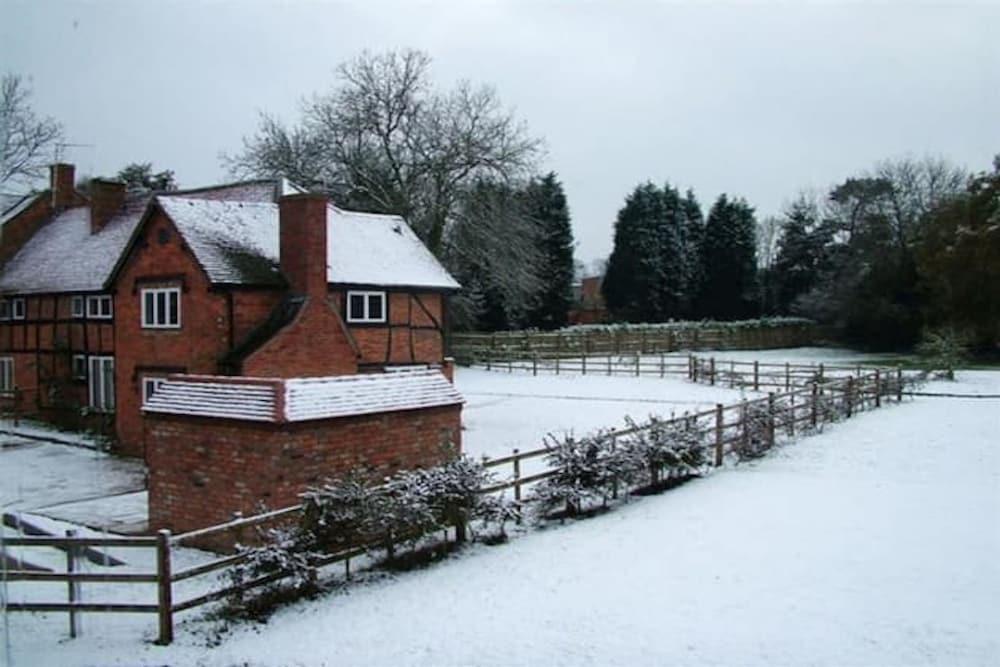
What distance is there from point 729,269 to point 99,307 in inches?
1883

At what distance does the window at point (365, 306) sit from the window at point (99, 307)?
24.9ft

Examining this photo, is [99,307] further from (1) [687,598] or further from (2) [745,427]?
(1) [687,598]

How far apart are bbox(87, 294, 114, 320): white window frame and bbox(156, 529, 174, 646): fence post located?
17785 millimetres

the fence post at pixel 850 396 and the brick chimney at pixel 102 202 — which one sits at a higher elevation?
the brick chimney at pixel 102 202

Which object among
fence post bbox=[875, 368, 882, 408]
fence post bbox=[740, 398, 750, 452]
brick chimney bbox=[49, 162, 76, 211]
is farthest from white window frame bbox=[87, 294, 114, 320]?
fence post bbox=[875, 368, 882, 408]

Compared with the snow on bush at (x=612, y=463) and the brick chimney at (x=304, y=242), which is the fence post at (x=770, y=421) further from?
the brick chimney at (x=304, y=242)

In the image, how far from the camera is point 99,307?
81.1 ft

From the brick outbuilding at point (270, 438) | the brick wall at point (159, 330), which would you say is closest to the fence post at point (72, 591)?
the brick outbuilding at point (270, 438)

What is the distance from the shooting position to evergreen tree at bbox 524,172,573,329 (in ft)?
184

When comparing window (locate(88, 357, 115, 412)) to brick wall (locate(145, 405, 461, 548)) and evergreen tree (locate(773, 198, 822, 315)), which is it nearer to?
brick wall (locate(145, 405, 461, 548))

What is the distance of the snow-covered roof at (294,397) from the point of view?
37.8ft

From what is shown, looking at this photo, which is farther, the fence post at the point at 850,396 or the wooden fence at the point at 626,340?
the wooden fence at the point at 626,340

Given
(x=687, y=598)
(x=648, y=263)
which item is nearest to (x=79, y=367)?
(x=687, y=598)

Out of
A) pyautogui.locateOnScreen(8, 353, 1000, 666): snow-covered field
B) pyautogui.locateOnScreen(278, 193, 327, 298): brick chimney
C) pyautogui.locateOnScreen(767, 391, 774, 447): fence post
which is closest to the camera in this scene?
pyautogui.locateOnScreen(8, 353, 1000, 666): snow-covered field
